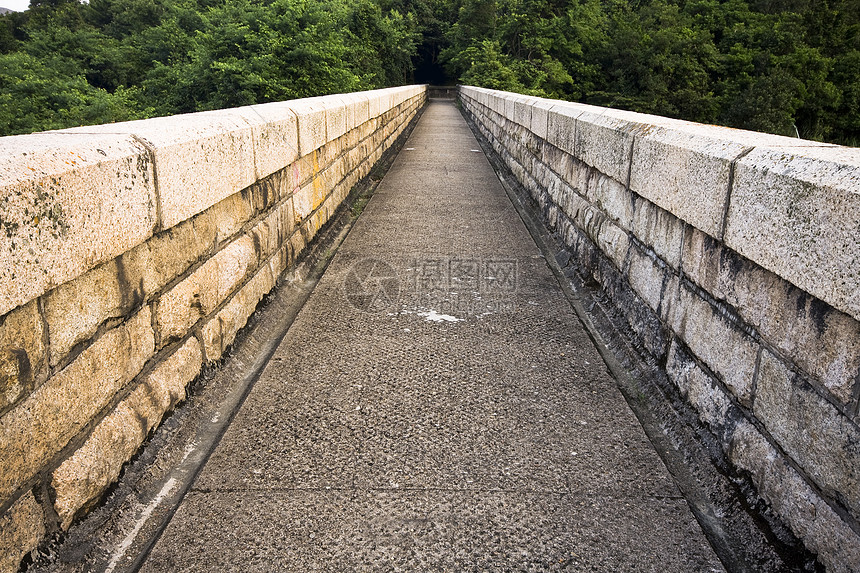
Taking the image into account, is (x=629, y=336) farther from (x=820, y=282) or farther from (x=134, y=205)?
(x=134, y=205)

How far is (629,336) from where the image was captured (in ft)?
12.9

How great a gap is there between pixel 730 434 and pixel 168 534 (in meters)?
2.26

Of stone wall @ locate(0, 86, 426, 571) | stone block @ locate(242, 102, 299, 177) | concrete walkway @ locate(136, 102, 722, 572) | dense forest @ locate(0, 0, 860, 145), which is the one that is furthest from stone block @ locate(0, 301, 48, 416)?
dense forest @ locate(0, 0, 860, 145)

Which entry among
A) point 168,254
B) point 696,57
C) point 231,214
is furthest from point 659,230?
point 696,57

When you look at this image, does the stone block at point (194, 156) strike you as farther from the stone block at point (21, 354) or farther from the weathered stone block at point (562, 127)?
the weathered stone block at point (562, 127)

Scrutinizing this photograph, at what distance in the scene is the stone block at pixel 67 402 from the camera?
184cm

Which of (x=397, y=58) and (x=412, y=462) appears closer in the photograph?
(x=412, y=462)

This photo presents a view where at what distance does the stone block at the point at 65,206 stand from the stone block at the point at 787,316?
2.48 metres

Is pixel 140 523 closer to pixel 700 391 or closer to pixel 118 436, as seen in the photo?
pixel 118 436

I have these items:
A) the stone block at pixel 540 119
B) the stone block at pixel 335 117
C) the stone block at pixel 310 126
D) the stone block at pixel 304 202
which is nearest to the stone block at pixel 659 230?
the stone block at pixel 304 202

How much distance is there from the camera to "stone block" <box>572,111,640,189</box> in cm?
422

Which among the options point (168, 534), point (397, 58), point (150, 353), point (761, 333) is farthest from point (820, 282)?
point (397, 58)

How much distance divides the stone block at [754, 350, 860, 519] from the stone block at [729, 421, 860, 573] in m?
0.06

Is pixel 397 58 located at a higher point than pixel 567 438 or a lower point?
higher
